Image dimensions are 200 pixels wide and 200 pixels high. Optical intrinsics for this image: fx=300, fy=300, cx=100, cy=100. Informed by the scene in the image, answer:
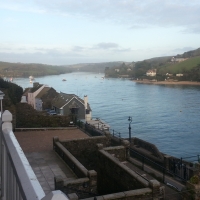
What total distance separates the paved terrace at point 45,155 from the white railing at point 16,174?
4581 mm

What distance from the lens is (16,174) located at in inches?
96.1

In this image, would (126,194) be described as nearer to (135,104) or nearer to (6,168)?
(6,168)

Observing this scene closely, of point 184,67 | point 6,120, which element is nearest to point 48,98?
point 6,120

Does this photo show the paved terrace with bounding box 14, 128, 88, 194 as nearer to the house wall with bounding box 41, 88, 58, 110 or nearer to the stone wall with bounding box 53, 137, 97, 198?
the stone wall with bounding box 53, 137, 97, 198

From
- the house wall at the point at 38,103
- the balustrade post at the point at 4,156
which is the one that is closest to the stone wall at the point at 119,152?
the balustrade post at the point at 4,156

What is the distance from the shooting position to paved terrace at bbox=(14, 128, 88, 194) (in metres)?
10.3

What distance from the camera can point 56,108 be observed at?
3559 centimetres

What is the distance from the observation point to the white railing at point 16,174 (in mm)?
1875

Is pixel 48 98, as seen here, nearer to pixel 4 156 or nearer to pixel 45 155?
pixel 45 155

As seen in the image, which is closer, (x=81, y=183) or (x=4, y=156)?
(x=4, y=156)

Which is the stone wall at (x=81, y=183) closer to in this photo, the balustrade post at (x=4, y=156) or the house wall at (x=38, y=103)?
the balustrade post at (x=4, y=156)

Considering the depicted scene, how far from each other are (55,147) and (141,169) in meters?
4.29

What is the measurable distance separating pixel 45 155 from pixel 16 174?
35.5 ft

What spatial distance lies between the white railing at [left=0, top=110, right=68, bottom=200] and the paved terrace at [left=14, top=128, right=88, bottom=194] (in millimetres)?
4581
